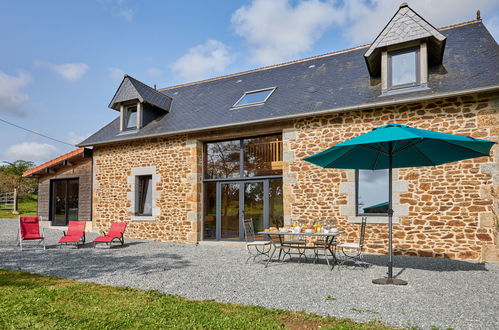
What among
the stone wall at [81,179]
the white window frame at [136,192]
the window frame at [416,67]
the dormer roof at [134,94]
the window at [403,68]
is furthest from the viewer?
the stone wall at [81,179]

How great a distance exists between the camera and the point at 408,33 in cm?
803

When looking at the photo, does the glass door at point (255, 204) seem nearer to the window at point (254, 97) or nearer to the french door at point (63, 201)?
the window at point (254, 97)

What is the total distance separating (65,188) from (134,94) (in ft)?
17.5

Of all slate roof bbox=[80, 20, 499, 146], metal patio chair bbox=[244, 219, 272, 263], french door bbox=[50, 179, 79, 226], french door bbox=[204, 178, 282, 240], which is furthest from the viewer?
french door bbox=[50, 179, 79, 226]

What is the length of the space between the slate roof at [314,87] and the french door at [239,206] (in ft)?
6.03

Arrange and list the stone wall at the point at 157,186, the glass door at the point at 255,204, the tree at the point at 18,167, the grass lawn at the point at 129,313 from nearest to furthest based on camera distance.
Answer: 1. the grass lawn at the point at 129,313
2. the glass door at the point at 255,204
3. the stone wall at the point at 157,186
4. the tree at the point at 18,167

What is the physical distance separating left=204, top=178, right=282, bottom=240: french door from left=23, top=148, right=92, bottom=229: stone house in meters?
Result: 5.02

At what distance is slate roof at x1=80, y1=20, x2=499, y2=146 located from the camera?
7.72m

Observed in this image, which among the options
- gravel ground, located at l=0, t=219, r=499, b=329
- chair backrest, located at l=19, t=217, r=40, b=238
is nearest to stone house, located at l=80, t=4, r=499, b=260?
gravel ground, located at l=0, t=219, r=499, b=329

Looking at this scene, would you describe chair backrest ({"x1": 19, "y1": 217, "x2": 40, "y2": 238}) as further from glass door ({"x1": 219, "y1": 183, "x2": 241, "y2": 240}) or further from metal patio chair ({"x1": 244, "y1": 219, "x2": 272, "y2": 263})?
metal patio chair ({"x1": 244, "y1": 219, "x2": 272, "y2": 263})

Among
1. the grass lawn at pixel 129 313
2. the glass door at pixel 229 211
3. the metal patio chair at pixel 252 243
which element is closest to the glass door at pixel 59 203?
the glass door at pixel 229 211

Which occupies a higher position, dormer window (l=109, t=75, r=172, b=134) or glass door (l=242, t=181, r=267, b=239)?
dormer window (l=109, t=75, r=172, b=134)

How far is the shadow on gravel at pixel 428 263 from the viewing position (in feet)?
20.0

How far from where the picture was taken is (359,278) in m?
5.36
